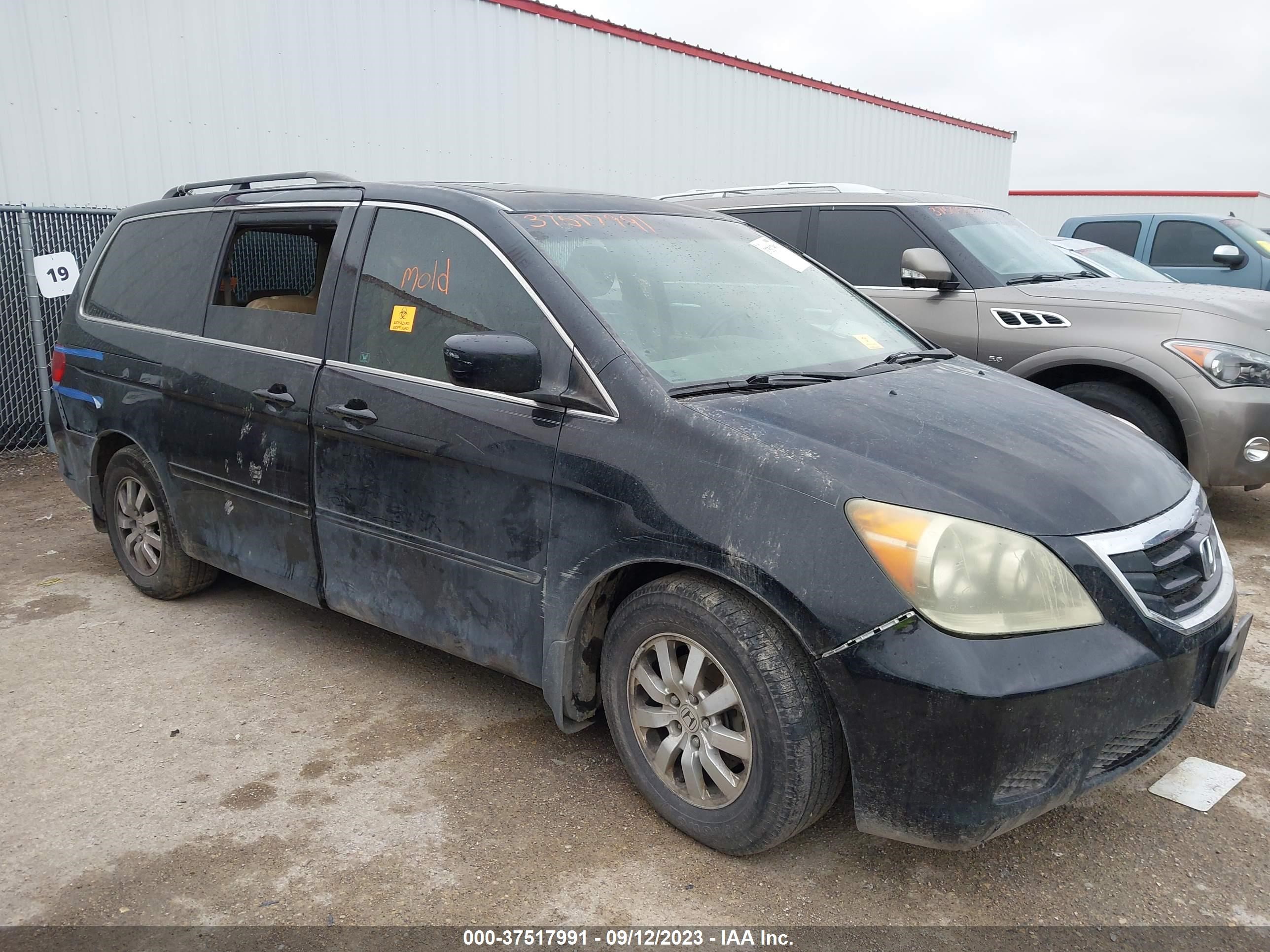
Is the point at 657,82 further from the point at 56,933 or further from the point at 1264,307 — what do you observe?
the point at 56,933

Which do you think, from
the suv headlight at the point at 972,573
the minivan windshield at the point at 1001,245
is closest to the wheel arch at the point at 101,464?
the suv headlight at the point at 972,573

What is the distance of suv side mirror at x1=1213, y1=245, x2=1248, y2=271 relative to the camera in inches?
399

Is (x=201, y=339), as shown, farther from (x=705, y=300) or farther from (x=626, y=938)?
(x=626, y=938)

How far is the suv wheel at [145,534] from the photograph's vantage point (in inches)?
180

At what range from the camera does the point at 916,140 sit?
1725cm

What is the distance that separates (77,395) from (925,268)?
15.0 ft

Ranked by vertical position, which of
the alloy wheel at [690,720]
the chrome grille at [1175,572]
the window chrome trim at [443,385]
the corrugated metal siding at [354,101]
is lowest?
the alloy wheel at [690,720]

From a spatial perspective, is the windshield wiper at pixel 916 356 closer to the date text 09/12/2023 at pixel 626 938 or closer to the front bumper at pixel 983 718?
the front bumper at pixel 983 718

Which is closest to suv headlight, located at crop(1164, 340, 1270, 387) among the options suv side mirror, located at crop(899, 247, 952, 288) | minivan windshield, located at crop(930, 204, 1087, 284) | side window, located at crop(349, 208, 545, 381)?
minivan windshield, located at crop(930, 204, 1087, 284)

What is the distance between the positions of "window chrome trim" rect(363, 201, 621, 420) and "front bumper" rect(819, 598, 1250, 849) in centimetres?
103

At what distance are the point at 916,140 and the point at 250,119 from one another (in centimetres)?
1200

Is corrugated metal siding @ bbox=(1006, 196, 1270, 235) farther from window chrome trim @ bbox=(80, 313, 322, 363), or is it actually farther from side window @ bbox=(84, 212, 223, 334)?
window chrome trim @ bbox=(80, 313, 322, 363)

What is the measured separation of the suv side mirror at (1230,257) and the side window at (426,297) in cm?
946

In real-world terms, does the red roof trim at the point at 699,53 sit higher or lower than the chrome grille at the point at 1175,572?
higher
